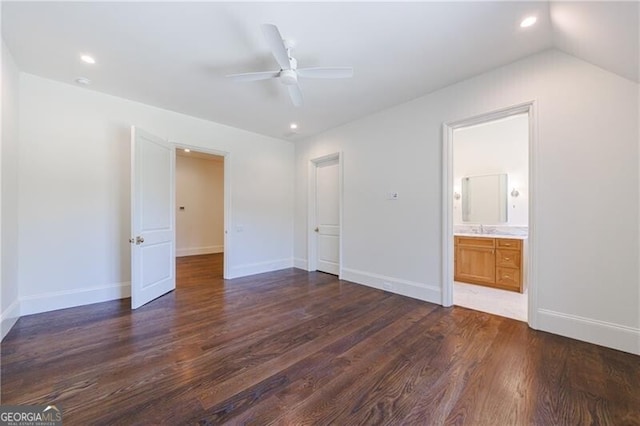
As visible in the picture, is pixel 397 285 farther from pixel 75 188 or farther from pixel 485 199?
pixel 75 188

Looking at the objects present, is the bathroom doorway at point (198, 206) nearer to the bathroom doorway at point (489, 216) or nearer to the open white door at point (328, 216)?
the open white door at point (328, 216)

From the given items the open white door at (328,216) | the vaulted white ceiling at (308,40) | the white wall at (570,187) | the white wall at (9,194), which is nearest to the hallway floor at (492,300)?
the white wall at (570,187)

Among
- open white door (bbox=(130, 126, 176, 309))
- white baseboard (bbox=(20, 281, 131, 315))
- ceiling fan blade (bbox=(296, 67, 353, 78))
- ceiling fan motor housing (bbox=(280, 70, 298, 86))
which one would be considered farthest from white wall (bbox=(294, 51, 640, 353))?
white baseboard (bbox=(20, 281, 131, 315))

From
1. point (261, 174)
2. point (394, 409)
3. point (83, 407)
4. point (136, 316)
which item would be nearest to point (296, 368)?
point (394, 409)

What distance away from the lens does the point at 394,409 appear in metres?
1.54

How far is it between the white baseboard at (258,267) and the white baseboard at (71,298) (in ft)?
5.19

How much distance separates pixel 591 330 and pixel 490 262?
1.81 m

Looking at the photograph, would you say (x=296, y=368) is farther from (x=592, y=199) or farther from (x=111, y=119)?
(x=111, y=119)

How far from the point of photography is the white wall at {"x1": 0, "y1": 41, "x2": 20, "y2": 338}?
243 cm

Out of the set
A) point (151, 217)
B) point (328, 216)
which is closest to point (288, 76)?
point (151, 217)

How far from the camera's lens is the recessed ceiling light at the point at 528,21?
2053 millimetres

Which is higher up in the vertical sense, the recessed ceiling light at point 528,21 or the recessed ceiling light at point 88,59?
the recessed ceiling light at point 88,59

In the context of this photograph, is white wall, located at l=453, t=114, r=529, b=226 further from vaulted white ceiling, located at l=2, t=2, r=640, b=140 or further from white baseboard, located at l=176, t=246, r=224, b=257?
white baseboard, located at l=176, t=246, r=224, b=257

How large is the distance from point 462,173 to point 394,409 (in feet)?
15.2
